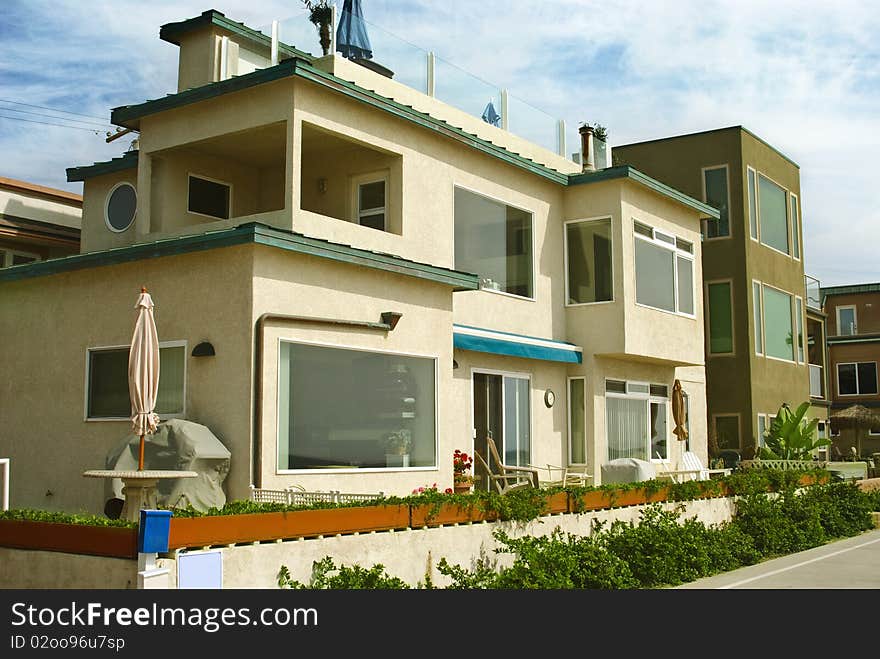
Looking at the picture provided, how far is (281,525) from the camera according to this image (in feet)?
31.8

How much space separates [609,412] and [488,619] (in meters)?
12.7

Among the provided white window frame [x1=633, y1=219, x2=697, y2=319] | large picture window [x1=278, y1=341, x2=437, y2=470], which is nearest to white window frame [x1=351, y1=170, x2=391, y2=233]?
large picture window [x1=278, y1=341, x2=437, y2=470]

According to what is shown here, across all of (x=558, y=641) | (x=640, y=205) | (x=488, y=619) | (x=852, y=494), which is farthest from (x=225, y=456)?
(x=852, y=494)

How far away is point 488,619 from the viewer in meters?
9.00

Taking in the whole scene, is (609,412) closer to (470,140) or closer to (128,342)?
(470,140)

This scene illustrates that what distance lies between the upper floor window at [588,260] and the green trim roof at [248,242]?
525cm

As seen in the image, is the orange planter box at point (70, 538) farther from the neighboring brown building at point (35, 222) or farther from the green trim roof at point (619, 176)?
the green trim roof at point (619, 176)

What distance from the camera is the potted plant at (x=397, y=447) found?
1500cm

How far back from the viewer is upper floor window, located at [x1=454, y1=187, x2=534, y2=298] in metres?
19.0

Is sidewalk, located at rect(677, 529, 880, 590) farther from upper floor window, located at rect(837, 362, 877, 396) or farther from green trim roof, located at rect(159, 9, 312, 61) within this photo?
upper floor window, located at rect(837, 362, 877, 396)

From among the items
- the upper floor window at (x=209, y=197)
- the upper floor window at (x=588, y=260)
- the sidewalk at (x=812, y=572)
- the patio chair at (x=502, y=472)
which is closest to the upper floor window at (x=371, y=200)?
the upper floor window at (x=209, y=197)

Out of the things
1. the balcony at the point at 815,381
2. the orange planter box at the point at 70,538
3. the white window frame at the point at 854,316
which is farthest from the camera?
the white window frame at the point at 854,316

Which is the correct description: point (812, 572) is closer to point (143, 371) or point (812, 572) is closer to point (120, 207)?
point (143, 371)

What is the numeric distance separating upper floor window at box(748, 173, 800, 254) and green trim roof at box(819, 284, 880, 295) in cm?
Result: 2348
